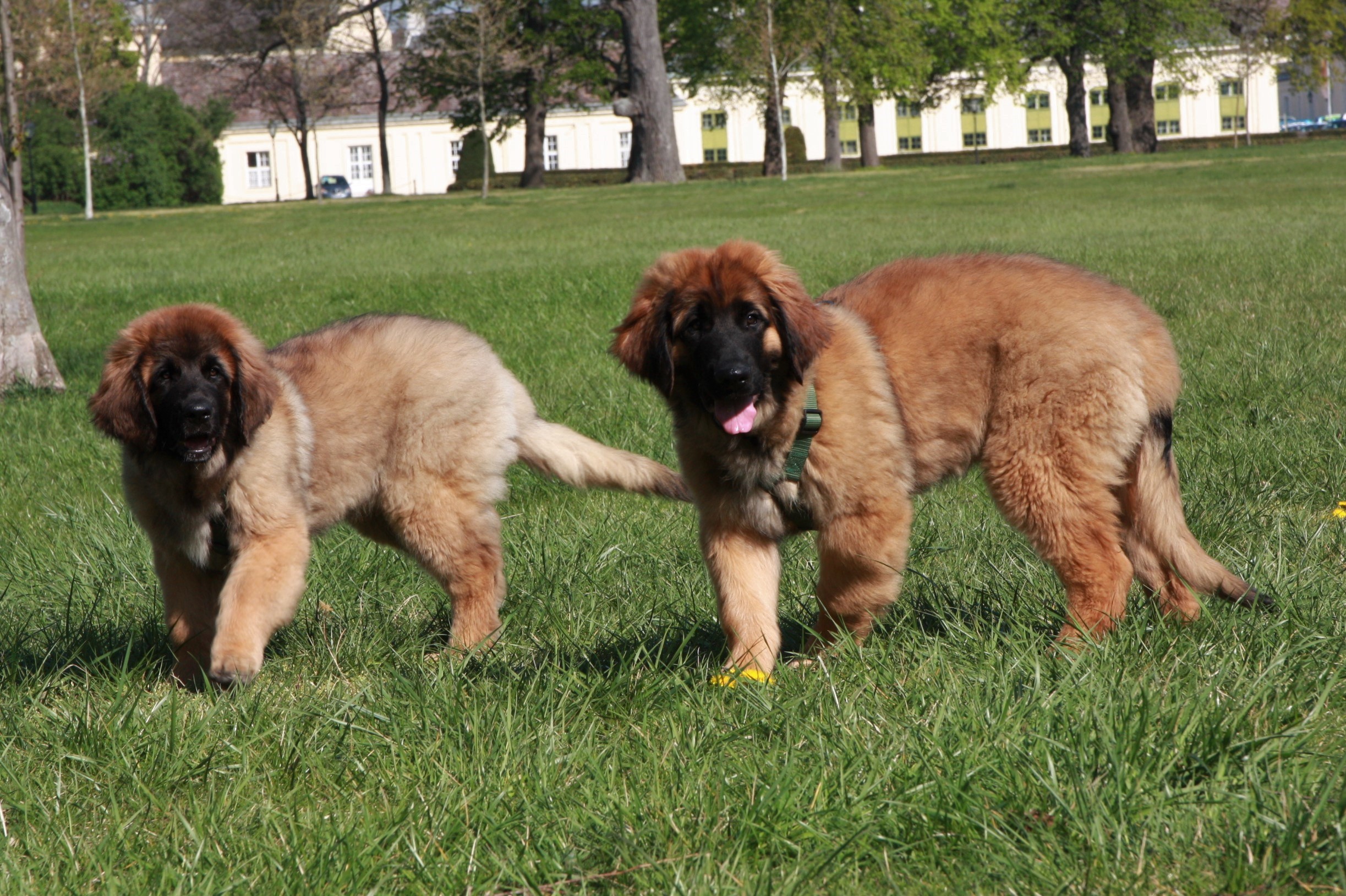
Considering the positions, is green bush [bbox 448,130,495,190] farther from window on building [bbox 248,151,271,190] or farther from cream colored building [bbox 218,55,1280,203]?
window on building [bbox 248,151,271,190]

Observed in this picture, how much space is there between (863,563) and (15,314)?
7.70 metres

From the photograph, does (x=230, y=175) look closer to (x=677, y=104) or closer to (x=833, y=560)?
(x=677, y=104)

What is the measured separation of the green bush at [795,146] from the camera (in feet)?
218

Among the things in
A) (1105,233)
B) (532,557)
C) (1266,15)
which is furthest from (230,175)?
(532,557)

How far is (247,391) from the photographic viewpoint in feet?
13.3

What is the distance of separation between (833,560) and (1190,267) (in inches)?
413

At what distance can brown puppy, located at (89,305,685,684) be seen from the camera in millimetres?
3941

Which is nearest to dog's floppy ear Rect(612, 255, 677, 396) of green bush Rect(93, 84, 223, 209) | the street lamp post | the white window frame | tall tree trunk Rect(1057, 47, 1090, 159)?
tall tree trunk Rect(1057, 47, 1090, 159)

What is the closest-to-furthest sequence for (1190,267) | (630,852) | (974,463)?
(630,852) → (974,463) → (1190,267)

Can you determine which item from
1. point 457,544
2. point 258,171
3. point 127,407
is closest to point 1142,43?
point 457,544

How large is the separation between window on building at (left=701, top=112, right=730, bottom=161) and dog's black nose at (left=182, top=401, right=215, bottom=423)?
276ft

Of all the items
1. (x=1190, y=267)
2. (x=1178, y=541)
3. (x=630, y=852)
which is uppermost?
(x=1190, y=267)

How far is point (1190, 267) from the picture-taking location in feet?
42.5

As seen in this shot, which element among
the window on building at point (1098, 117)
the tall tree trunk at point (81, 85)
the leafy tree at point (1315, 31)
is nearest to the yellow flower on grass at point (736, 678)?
the tall tree trunk at point (81, 85)
